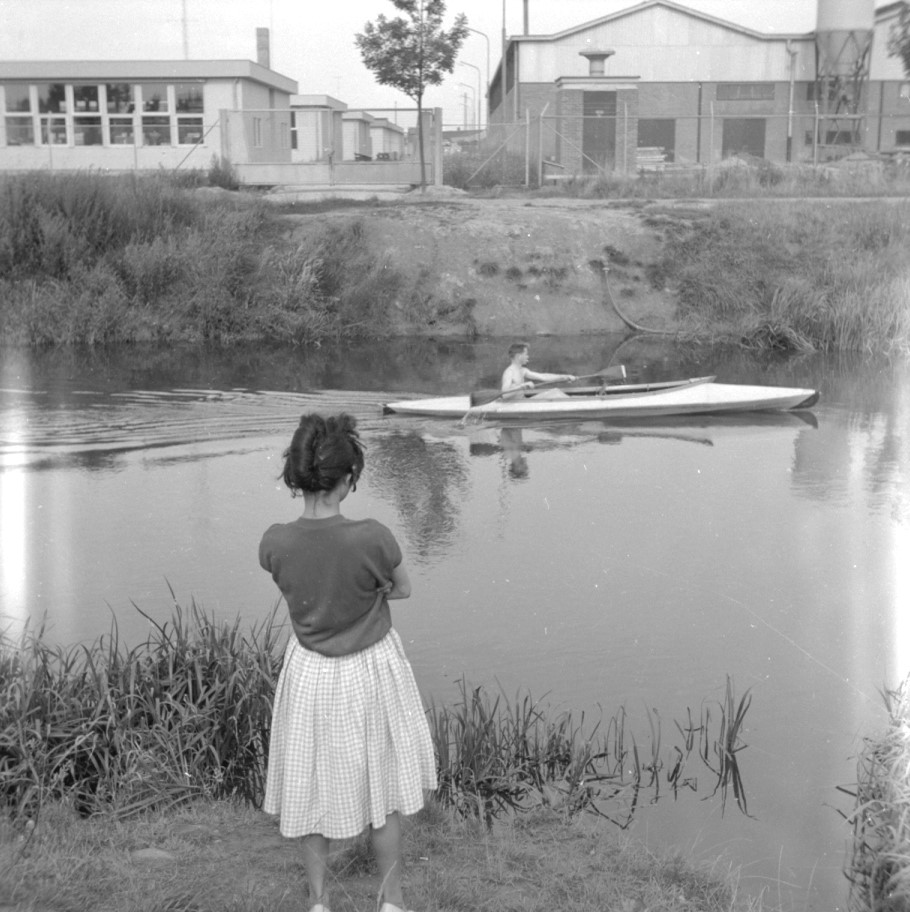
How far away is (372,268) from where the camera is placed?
2447cm

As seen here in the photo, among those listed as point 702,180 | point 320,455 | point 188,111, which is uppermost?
point 188,111

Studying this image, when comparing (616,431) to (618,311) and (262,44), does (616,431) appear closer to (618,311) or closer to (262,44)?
(618,311)

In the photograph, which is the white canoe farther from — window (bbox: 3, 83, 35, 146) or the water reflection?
window (bbox: 3, 83, 35, 146)

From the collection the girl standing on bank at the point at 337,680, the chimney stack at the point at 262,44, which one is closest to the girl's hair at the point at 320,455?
the girl standing on bank at the point at 337,680

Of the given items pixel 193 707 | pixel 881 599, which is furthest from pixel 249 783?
pixel 881 599

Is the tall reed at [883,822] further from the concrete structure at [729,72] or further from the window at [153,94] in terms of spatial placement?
the concrete structure at [729,72]

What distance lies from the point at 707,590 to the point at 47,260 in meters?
17.6

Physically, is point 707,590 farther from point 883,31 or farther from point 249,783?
point 883,31

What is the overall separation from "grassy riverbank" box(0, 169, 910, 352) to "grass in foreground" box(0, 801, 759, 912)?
1739 centimetres

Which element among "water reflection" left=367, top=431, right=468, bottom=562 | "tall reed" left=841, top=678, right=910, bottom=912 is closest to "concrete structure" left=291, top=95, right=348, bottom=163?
"water reflection" left=367, top=431, right=468, bottom=562

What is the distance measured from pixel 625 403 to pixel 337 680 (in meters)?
11.4

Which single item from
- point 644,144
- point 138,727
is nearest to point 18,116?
point 644,144

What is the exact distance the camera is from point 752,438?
1441 cm

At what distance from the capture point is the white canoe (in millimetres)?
15328
